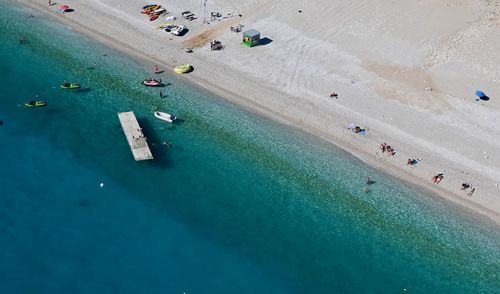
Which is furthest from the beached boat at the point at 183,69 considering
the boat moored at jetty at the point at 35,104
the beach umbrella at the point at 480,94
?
the beach umbrella at the point at 480,94

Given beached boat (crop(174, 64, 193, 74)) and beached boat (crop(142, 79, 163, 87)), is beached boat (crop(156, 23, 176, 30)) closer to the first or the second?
beached boat (crop(174, 64, 193, 74))

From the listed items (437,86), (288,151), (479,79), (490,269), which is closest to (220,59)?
(288,151)

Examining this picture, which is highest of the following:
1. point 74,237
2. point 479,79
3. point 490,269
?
point 479,79

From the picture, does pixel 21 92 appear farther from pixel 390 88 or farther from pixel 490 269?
pixel 490 269

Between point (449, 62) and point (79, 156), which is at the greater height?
point (449, 62)

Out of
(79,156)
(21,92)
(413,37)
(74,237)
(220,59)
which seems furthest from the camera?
(413,37)

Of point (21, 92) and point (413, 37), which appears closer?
Answer: point (21, 92)

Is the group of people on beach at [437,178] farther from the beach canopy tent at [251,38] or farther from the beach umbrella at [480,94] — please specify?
the beach canopy tent at [251,38]
